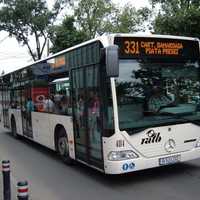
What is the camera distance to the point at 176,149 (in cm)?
785

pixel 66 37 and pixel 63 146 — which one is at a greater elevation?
pixel 66 37

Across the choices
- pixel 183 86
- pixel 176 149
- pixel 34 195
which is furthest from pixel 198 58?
pixel 34 195

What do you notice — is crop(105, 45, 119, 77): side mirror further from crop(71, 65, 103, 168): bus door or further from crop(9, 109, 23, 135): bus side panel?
crop(9, 109, 23, 135): bus side panel

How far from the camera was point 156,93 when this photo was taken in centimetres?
773

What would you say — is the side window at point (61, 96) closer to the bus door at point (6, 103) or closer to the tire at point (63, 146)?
the tire at point (63, 146)

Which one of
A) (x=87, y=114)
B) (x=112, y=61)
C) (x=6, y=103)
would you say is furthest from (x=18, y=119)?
(x=112, y=61)

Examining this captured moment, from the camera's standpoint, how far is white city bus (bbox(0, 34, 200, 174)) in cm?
728

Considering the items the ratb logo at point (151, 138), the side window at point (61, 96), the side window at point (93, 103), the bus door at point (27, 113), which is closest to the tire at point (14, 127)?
the bus door at point (27, 113)

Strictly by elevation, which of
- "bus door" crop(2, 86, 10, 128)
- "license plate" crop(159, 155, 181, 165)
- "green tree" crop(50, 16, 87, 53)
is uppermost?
"green tree" crop(50, 16, 87, 53)

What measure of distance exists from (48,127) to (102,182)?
3.45m

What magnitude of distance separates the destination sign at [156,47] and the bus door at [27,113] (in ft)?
20.6

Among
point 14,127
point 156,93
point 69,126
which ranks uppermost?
point 156,93

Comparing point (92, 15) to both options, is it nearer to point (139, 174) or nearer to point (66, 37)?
point (66, 37)

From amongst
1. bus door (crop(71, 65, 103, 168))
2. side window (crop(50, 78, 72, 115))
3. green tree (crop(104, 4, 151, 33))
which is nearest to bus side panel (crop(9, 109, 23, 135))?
side window (crop(50, 78, 72, 115))
